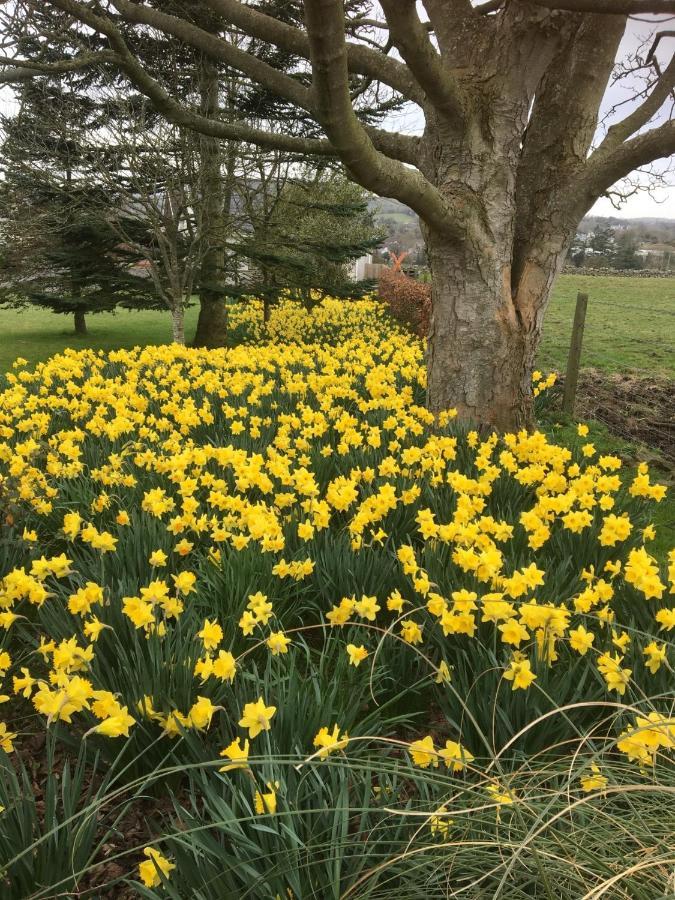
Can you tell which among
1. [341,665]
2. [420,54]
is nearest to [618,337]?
[420,54]

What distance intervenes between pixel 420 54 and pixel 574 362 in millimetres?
4321

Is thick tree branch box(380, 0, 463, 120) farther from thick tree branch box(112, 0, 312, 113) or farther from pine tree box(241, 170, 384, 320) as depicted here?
pine tree box(241, 170, 384, 320)

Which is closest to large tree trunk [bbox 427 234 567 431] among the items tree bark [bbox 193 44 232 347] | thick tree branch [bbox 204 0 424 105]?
thick tree branch [bbox 204 0 424 105]

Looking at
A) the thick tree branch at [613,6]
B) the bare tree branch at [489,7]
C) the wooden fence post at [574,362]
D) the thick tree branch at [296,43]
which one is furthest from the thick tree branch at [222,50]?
the wooden fence post at [574,362]

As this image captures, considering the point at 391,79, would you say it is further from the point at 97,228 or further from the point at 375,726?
the point at 97,228

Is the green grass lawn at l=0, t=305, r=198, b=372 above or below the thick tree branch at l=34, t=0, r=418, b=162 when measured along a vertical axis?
below

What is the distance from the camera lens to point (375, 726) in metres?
1.88

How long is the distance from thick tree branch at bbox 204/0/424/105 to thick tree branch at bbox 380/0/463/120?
38.9 inches

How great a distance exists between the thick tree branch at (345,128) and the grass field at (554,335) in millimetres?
6967

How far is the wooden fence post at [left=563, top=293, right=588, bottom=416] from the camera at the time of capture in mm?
7105

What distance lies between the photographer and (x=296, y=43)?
16.1ft

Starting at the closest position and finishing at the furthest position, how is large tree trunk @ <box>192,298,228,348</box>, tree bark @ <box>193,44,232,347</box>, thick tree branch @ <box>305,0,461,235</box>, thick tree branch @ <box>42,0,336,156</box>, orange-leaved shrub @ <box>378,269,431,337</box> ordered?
thick tree branch @ <box>305,0,461,235</box>
thick tree branch @ <box>42,0,336,156</box>
tree bark @ <box>193,44,232,347</box>
large tree trunk @ <box>192,298,228,348</box>
orange-leaved shrub @ <box>378,269,431,337</box>

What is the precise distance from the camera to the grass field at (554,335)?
11211 mm

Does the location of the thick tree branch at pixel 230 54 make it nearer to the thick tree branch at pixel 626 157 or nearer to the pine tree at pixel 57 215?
the thick tree branch at pixel 626 157
